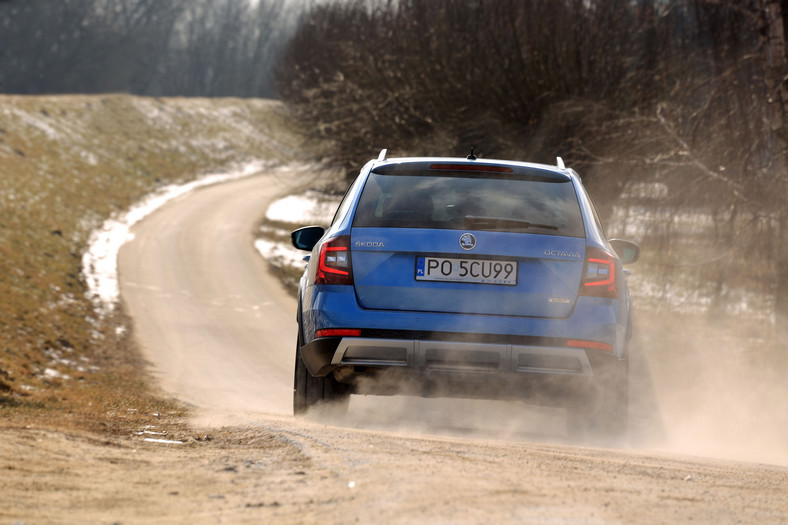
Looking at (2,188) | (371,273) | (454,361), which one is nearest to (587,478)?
(454,361)

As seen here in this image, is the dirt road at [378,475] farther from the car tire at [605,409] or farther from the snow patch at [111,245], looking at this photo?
the snow patch at [111,245]

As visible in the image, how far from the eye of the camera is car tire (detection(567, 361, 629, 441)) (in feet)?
19.7

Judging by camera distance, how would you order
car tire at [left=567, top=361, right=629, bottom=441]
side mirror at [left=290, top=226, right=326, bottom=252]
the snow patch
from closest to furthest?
1. car tire at [left=567, top=361, right=629, bottom=441]
2. side mirror at [left=290, top=226, right=326, bottom=252]
3. the snow patch

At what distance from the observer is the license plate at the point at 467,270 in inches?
232

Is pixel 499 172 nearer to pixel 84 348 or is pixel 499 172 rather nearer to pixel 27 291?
pixel 84 348

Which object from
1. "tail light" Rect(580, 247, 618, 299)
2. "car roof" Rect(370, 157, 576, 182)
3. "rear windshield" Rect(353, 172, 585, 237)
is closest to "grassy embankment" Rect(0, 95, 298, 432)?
"rear windshield" Rect(353, 172, 585, 237)

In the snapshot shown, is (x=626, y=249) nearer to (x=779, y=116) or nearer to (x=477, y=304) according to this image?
(x=477, y=304)

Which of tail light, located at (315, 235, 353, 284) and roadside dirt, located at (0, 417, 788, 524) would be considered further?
tail light, located at (315, 235, 353, 284)

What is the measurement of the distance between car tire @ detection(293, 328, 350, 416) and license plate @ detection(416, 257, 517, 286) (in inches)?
39.7

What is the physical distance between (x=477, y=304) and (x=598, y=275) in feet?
2.39

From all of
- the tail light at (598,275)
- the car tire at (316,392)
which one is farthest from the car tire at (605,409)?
the car tire at (316,392)

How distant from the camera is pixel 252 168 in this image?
5088cm

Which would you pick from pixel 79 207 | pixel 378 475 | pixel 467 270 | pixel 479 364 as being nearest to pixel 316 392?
pixel 479 364

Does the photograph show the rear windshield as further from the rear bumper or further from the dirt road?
the dirt road
